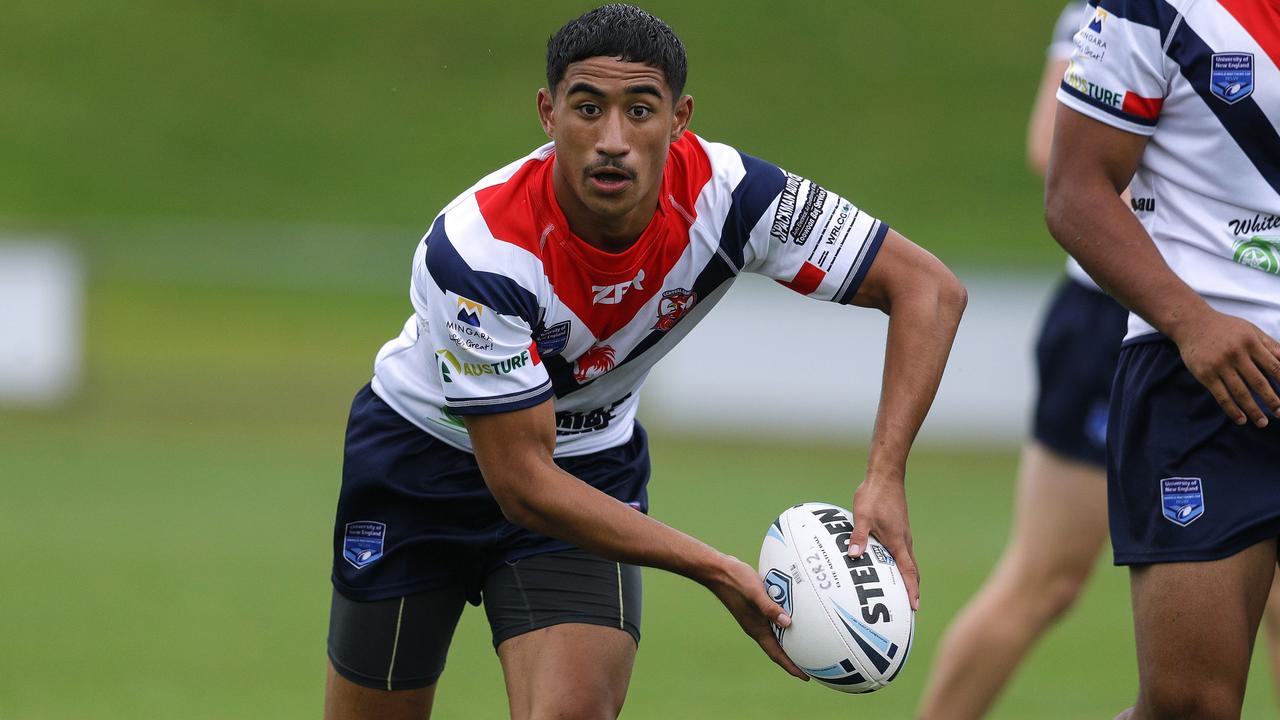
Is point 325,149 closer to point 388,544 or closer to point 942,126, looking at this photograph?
point 942,126

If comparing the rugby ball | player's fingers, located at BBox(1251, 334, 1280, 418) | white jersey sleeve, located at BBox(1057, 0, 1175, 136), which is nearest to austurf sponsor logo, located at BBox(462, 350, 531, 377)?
the rugby ball

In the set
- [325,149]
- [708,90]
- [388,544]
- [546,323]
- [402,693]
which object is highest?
[546,323]

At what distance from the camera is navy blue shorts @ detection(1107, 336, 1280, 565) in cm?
385

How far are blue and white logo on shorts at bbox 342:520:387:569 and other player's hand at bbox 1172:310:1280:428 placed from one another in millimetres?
2129

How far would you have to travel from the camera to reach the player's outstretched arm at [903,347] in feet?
13.5

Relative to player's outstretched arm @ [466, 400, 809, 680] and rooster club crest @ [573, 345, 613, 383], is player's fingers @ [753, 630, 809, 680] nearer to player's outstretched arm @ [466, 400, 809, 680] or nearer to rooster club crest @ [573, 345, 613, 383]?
player's outstretched arm @ [466, 400, 809, 680]

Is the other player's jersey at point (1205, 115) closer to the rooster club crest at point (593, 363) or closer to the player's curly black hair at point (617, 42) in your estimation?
the player's curly black hair at point (617, 42)

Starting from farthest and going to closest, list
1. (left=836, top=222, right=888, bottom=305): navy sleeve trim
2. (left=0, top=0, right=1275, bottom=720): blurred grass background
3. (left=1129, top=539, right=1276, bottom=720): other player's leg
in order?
(left=0, top=0, right=1275, bottom=720): blurred grass background → (left=836, top=222, right=888, bottom=305): navy sleeve trim → (left=1129, top=539, right=1276, bottom=720): other player's leg

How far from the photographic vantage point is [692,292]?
4324mm

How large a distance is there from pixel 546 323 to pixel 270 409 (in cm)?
1106

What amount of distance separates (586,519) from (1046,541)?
91.8 inches

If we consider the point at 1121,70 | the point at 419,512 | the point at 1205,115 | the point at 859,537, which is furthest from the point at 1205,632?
the point at 419,512

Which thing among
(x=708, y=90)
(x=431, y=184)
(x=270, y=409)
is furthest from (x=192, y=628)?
(x=708, y=90)

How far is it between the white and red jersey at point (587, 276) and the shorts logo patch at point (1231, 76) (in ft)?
2.85
